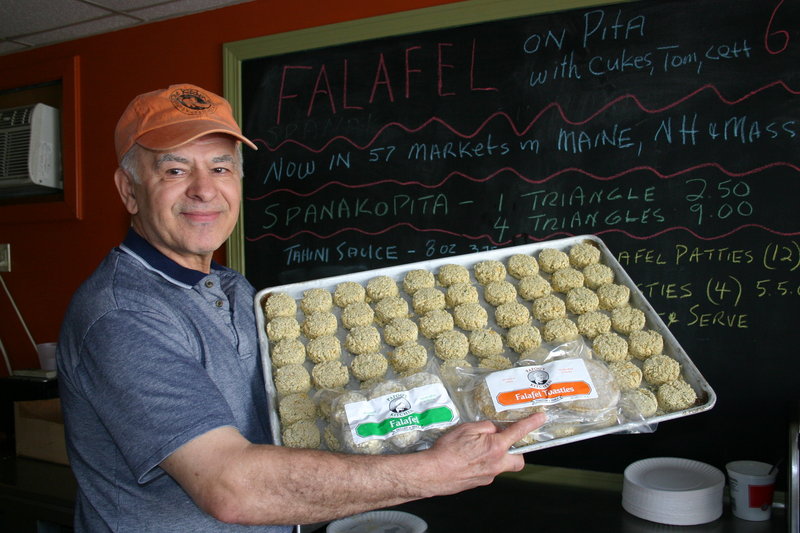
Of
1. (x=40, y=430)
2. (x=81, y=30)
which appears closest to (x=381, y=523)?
(x=40, y=430)

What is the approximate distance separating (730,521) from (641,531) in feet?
1.05

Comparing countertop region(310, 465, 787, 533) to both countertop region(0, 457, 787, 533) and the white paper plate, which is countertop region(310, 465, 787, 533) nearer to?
countertop region(0, 457, 787, 533)

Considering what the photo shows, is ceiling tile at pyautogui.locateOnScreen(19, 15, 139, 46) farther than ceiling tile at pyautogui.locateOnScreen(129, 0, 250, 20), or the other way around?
ceiling tile at pyautogui.locateOnScreen(19, 15, 139, 46)

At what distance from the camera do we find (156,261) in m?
1.38

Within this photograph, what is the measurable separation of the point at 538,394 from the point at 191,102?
105 centimetres

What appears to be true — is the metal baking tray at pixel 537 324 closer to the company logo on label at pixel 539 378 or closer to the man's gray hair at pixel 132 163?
the company logo on label at pixel 539 378

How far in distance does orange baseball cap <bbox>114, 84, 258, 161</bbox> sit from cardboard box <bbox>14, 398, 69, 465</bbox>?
207 cm

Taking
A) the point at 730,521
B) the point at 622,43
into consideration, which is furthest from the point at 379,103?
the point at 730,521

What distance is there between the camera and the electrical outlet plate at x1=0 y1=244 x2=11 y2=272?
151 inches

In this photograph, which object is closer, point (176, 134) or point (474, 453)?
point (474, 453)

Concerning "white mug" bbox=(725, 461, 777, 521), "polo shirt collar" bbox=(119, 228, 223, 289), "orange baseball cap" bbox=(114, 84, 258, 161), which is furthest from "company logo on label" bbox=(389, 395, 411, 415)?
"white mug" bbox=(725, 461, 777, 521)

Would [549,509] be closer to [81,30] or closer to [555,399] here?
[555,399]

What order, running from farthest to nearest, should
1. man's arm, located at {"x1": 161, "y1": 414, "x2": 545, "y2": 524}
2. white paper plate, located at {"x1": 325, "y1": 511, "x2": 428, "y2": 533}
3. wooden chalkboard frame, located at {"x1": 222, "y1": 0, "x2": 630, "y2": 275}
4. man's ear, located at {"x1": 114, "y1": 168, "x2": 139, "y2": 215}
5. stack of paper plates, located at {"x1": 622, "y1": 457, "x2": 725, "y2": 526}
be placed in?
1. wooden chalkboard frame, located at {"x1": 222, "y1": 0, "x2": 630, "y2": 275}
2. white paper plate, located at {"x1": 325, "y1": 511, "x2": 428, "y2": 533}
3. stack of paper plates, located at {"x1": 622, "y1": 457, "x2": 725, "y2": 526}
4. man's ear, located at {"x1": 114, "y1": 168, "x2": 139, "y2": 215}
5. man's arm, located at {"x1": 161, "y1": 414, "x2": 545, "y2": 524}

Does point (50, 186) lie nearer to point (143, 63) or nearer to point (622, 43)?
point (143, 63)
